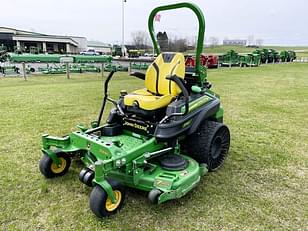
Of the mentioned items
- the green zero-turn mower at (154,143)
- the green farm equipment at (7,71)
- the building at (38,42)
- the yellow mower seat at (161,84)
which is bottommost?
the green farm equipment at (7,71)

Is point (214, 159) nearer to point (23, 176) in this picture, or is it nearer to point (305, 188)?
point (305, 188)

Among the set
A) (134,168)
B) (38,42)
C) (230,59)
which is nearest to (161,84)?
(134,168)

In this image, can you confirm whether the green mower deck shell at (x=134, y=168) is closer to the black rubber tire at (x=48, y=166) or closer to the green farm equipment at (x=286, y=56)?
the black rubber tire at (x=48, y=166)

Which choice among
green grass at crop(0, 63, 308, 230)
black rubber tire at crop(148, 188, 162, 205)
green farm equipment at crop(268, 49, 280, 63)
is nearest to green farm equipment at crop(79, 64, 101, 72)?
green grass at crop(0, 63, 308, 230)

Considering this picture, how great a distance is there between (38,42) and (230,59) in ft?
138

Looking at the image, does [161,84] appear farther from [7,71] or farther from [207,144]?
[7,71]

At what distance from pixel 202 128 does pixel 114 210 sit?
4.79 ft

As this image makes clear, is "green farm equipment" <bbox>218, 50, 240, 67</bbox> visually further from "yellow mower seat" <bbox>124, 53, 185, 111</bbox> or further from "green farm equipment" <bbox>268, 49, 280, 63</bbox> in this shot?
"yellow mower seat" <bbox>124, 53, 185, 111</bbox>

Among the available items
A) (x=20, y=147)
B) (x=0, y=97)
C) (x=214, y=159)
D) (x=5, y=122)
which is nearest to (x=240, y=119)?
(x=214, y=159)

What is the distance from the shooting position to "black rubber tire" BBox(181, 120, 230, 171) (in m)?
3.20

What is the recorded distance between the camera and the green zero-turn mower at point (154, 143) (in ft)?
8.14

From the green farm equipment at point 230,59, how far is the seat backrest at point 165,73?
21397mm

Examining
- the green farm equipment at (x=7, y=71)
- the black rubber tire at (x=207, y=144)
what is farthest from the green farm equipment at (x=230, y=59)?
the black rubber tire at (x=207, y=144)

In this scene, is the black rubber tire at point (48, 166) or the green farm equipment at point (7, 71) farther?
the green farm equipment at point (7, 71)
